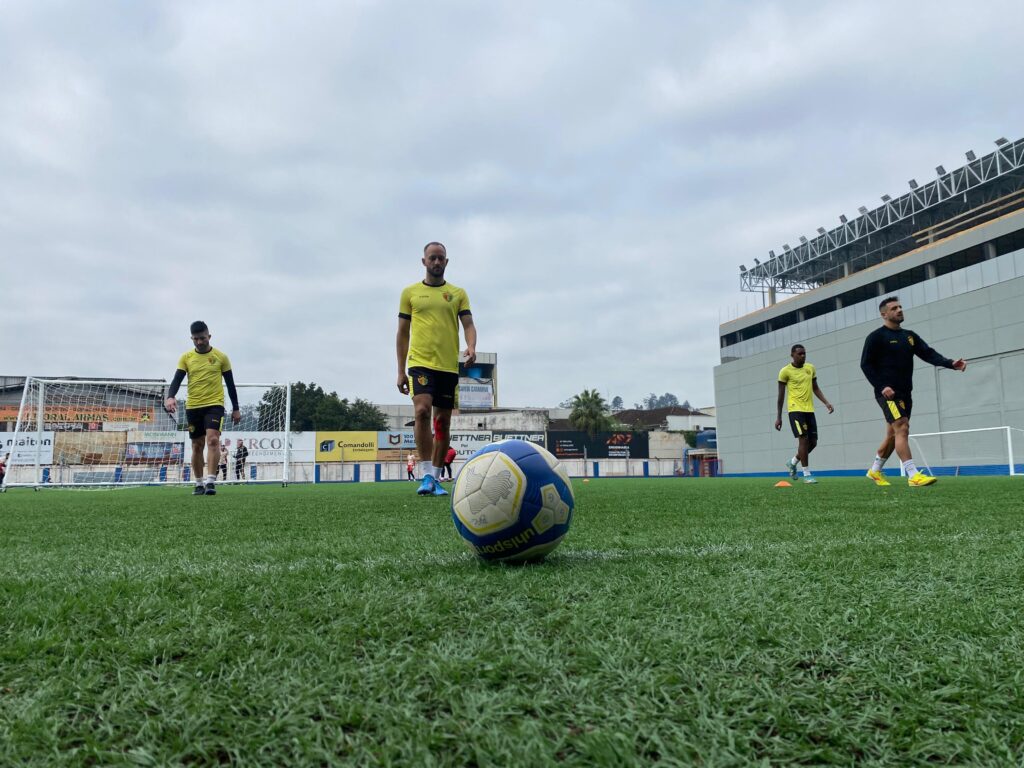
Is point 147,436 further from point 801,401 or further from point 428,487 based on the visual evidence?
point 801,401

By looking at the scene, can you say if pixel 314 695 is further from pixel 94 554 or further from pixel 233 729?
pixel 94 554

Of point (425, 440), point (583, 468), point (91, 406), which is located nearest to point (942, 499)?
point (425, 440)

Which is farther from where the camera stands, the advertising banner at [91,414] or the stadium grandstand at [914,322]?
the stadium grandstand at [914,322]

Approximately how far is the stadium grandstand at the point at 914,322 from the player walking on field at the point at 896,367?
1753 centimetres

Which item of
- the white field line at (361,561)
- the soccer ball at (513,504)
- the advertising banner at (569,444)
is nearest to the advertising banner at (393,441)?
the advertising banner at (569,444)

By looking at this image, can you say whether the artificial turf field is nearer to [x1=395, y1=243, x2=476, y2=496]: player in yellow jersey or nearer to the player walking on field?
[x1=395, y1=243, x2=476, y2=496]: player in yellow jersey

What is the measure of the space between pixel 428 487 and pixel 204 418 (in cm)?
409

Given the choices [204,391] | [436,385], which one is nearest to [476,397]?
[204,391]

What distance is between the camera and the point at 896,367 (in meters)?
8.04

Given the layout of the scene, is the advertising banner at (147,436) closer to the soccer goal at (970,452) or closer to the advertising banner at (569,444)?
the soccer goal at (970,452)

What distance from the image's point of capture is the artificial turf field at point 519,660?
0.95 m

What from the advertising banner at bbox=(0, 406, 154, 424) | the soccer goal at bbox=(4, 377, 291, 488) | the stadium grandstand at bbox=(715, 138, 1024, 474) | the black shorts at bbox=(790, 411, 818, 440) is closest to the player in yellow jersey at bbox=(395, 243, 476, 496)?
the black shorts at bbox=(790, 411, 818, 440)

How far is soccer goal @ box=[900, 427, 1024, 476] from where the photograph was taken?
2771 cm

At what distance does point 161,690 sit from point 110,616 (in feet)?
A: 1.94
